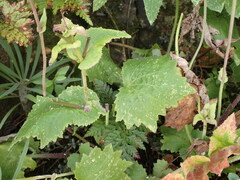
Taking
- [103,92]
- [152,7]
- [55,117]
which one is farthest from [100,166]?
[152,7]

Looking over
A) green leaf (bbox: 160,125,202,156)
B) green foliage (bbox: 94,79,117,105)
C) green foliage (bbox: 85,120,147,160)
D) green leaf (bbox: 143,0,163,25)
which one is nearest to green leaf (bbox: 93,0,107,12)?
green leaf (bbox: 143,0,163,25)

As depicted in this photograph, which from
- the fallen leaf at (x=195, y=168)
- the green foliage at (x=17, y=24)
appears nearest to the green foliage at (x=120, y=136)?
the fallen leaf at (x=195, y=168)

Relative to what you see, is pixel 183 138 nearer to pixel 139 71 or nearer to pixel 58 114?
pixel 139 71

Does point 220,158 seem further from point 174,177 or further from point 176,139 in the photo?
point 176,139

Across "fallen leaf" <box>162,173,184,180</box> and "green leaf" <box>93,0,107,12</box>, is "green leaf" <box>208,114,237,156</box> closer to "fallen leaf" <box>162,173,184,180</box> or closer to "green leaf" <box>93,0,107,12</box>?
"fallen leaf" <box>162,173,184,180</box>

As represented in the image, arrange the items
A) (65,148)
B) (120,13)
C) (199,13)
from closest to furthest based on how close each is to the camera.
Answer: (199,13) → (65,148) → (120,13)

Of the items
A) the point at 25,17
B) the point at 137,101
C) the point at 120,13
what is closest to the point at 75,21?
the point at 120,13
